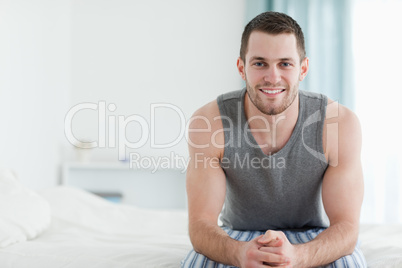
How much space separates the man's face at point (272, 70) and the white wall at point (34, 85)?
Result: 185 cm

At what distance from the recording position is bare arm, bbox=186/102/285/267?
1329 millimetres

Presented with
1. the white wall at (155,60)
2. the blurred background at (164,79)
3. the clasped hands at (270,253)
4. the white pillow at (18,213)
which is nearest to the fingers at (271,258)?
the clasped hands at (270,253)

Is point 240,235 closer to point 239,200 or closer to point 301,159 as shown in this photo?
point 239,200

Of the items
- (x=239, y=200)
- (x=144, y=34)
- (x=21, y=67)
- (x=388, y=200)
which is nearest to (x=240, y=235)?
(x=239, y=200)

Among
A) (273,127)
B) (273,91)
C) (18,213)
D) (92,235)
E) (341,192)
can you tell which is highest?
(273,91)

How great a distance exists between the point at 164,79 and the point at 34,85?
3.42 feet

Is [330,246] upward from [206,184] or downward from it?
downward

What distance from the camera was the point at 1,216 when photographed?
163 centimetres

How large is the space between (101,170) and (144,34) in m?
1.14

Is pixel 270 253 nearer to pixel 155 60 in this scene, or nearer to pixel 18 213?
pixel 18 213

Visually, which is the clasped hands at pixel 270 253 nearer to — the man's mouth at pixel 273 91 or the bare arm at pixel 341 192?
the bare arm at pixel 341 192

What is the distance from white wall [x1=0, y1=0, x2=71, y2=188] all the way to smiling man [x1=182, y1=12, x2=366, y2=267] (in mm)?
1715

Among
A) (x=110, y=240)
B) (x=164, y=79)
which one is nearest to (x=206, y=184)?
(x=110, y=240)

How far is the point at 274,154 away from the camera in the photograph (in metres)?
1.51
